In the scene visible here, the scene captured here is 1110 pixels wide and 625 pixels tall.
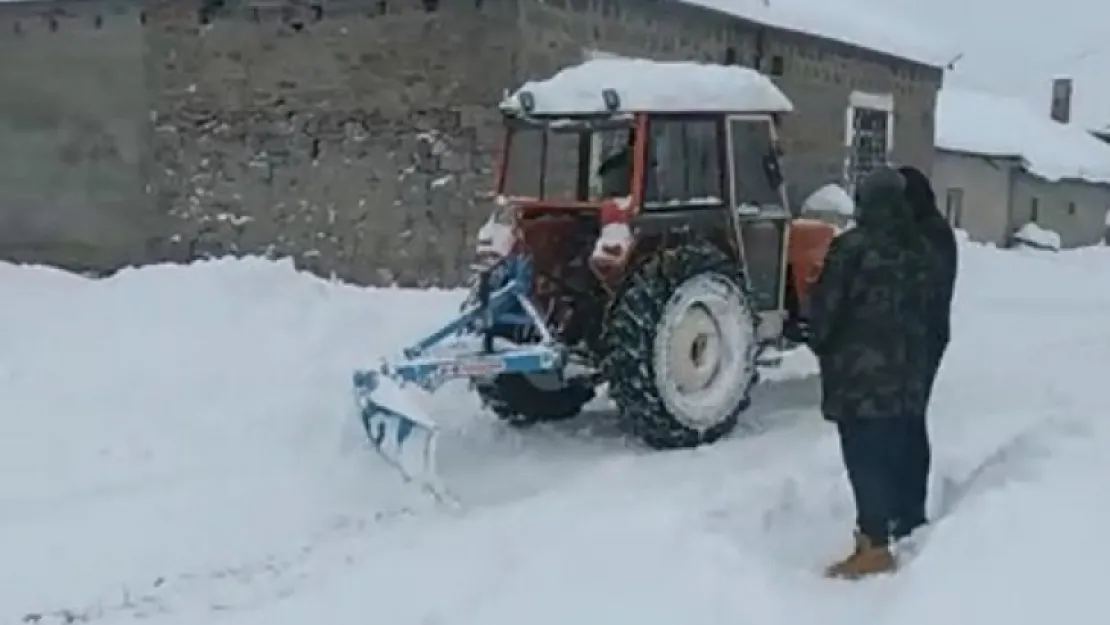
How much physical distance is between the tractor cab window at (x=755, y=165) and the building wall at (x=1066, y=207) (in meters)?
31.8

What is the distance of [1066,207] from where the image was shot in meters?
42.7

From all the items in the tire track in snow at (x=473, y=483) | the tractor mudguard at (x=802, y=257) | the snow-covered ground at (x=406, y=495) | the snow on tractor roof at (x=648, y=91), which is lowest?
the tire track in snow at (x=473, y=483)

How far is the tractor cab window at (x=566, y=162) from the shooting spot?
8875mm

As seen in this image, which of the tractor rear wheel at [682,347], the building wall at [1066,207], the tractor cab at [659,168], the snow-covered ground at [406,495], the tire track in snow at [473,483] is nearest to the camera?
the snow-covered ground at [406,495]

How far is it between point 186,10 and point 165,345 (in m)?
6.64

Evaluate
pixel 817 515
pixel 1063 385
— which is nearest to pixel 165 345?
pixel 817 515

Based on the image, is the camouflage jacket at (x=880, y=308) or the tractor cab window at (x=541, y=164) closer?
the camouflage jacket at (x=880, y=308)

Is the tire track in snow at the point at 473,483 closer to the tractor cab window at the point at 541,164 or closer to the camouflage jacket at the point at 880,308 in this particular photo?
the tractor cab window at the point at 541,164

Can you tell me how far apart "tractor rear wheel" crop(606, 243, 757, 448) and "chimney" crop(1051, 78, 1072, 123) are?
48.7 m

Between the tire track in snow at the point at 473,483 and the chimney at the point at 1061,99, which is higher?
the chimney at the point at 1061,99

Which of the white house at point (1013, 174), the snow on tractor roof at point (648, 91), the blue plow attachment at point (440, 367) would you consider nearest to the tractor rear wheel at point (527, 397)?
the blue plow attachment at point (440, 367)

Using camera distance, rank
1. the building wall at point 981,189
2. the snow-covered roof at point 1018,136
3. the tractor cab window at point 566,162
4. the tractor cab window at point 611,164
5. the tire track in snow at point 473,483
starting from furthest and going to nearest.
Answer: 1. the snow-covered roof at point 1018,136
2. the building wall at point 981,189
3. the tractor cab window at point 566,162
4. the tractor cab window at point 611,164
5. the tire track in snow at point 473,483

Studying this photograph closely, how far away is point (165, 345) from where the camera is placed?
384 inches

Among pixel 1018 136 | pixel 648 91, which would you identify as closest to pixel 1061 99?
pixel 1018 136
